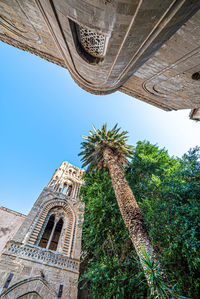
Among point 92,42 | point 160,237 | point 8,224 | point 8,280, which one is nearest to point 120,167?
point 160,237

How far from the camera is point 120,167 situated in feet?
29.9

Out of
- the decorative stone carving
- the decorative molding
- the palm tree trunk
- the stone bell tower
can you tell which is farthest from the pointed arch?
the decorative stone carving

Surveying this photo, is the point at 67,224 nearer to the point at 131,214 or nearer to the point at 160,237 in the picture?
the point at 131,214

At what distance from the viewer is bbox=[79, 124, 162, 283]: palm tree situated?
5121mm

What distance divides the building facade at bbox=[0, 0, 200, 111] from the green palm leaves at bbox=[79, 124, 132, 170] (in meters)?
4.86

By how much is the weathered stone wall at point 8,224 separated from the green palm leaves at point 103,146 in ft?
31.7

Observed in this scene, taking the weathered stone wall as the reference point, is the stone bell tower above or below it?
below

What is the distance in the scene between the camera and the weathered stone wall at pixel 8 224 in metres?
12.6

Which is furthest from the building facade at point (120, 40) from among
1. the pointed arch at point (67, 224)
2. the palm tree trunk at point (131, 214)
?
the pointed arch at point (67, 224)

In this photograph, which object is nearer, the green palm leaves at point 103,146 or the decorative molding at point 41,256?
the decorative molding at point 41,256

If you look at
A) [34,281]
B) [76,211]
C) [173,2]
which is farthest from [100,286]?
[173,2]

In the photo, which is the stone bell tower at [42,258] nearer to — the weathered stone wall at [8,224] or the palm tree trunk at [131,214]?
the weathered stone wall at [8,224]

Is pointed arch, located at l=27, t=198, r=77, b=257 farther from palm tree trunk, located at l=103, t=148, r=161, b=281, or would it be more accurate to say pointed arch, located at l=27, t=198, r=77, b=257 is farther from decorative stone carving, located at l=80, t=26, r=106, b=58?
decorative stone carving, located at l=80, t=26, r=106, b=58

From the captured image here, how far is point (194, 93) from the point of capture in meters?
5.07
